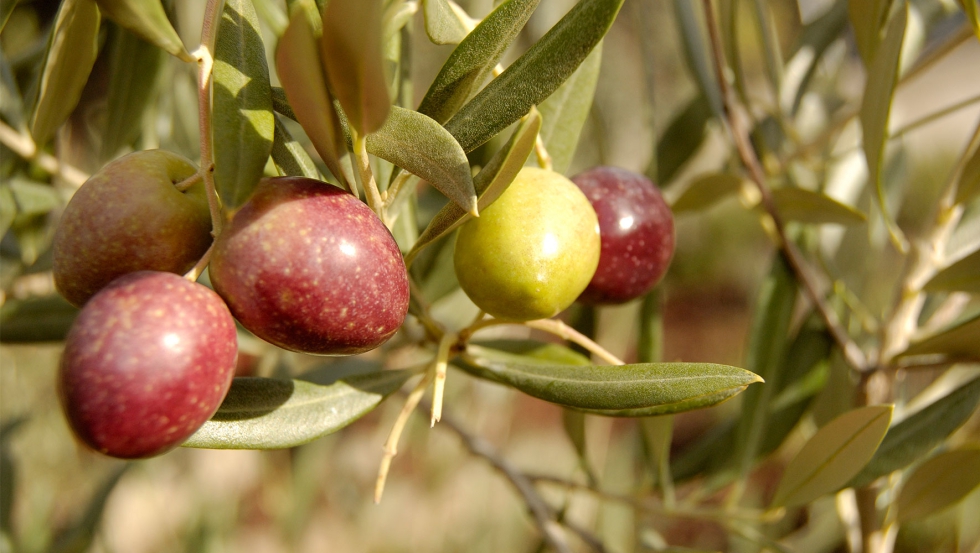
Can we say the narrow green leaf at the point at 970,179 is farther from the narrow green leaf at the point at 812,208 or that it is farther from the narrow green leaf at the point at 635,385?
the narrow green leaf at the point at 635,385

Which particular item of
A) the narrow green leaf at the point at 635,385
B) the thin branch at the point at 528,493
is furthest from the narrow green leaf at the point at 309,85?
the thin branch at the point at 528,493

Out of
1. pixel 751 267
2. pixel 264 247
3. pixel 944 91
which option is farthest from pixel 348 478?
pixel 944 91

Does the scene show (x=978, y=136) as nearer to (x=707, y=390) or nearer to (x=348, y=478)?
(x=707, y=390)

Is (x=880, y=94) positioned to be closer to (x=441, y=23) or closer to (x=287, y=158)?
(x=441, y=23)

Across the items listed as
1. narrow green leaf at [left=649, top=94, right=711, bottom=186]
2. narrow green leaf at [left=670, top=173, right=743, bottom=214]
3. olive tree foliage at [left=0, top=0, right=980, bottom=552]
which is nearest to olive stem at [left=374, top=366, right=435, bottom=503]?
olive tree foliage at [left=0, top=0, right=980, bottom=552]

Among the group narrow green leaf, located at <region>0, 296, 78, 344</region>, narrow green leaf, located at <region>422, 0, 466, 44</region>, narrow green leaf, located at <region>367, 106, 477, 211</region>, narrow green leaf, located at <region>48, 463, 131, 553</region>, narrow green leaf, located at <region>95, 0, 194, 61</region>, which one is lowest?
narrow green leaf, located at <region>48, 463, 131, 553</region>

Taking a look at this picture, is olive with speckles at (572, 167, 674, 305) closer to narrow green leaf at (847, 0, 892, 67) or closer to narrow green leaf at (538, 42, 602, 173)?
narrow green leaf at (538, 42, 602, 173)

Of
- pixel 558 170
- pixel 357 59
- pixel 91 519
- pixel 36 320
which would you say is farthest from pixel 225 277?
pixel 91 519
